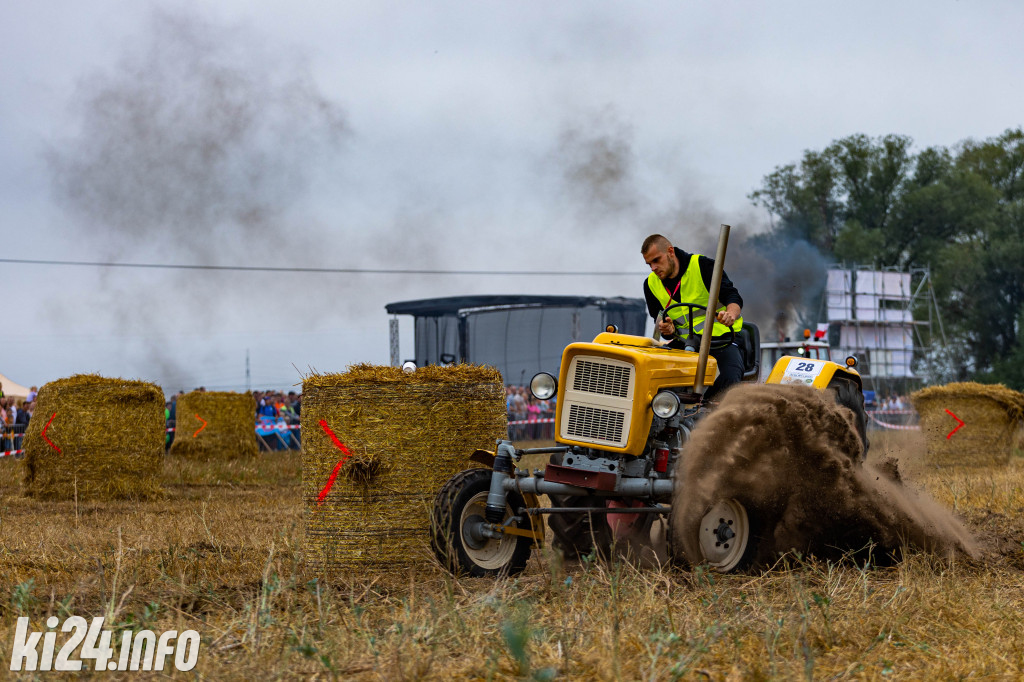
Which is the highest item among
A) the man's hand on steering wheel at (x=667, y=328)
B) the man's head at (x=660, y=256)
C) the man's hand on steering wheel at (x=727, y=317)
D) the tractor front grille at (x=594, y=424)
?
the man's head at (x=660, y=256)

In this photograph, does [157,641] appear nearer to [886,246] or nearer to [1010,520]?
[1010,520]

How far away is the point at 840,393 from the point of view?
7.85 meters

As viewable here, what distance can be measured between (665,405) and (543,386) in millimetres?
739

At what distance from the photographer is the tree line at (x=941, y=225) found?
162 ft

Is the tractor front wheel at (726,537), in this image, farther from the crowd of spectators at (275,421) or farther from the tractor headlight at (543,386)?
the crowd of spectators at (275,421)

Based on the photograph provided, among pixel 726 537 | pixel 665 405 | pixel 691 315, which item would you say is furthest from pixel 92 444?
pixel 726 537

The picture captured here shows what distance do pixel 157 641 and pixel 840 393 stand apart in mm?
4974

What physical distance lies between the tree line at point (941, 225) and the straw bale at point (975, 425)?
94.3ft

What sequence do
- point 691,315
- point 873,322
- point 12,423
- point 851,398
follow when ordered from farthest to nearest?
point 873,322
point 12,423
point 851,398
point 691,315

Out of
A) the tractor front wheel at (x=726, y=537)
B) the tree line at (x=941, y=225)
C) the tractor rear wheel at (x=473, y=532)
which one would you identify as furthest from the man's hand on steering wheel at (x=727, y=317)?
the tree line at (x=941, y=225)

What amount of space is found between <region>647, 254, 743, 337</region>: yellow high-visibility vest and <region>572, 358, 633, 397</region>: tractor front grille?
25.9 inches

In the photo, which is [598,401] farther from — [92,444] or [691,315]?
[92,444]

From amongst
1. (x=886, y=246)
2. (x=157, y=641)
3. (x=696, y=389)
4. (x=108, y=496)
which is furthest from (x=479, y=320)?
(x=886, y=246)

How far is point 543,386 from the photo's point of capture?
6.69 metres
